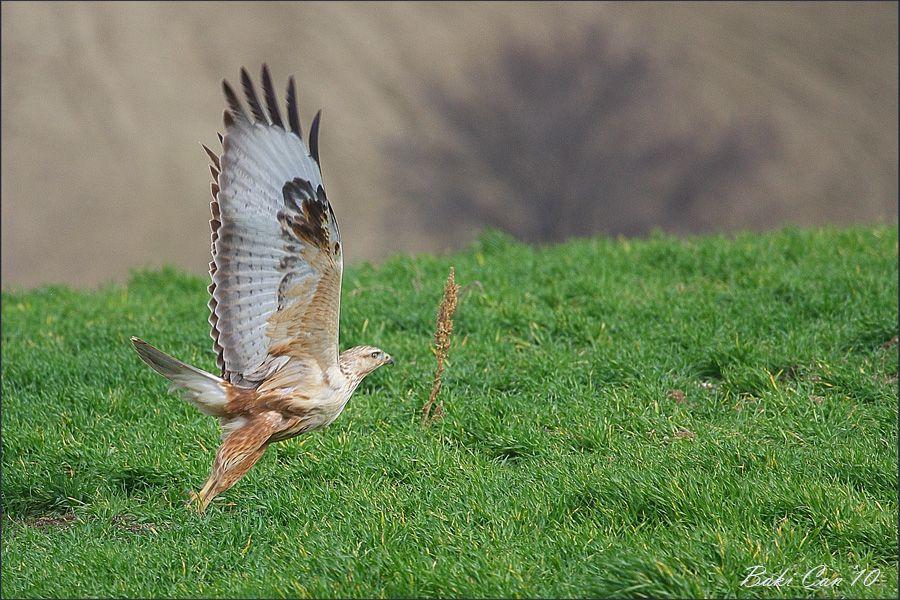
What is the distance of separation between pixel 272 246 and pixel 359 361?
72 cm

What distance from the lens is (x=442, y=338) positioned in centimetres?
527

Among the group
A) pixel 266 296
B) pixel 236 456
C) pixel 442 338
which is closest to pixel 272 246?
pixel 266 296

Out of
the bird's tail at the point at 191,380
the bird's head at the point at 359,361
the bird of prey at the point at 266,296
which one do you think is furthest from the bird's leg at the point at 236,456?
the bird's head at the point at 359,361

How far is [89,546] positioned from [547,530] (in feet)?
6.47

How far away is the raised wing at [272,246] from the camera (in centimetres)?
410

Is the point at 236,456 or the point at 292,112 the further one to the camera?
the point at 236,456

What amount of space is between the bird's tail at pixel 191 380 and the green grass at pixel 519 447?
53 centimetres

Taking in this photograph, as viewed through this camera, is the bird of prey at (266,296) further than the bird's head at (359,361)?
No

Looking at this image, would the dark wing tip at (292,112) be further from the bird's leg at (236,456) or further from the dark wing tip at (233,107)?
the bird's leg at (236,456)

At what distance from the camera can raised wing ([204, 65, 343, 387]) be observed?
13.4 feet

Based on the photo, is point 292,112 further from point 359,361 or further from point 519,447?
point 519,447

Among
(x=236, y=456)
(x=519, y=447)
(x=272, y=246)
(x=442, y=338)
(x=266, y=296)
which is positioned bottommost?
(x=519, y=447)

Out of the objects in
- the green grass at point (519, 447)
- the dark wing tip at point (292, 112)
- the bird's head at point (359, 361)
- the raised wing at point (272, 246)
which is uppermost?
the dark wing tip at point (292, 112)

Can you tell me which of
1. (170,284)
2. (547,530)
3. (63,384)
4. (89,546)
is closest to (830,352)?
(547,530)
